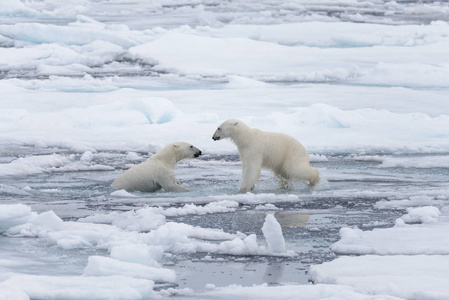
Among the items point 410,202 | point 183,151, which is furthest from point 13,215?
point 410,202

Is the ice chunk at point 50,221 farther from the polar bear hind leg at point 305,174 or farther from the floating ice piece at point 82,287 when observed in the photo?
the polar bear hind leg at point 305,174

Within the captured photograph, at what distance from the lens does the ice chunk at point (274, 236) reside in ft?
14.6

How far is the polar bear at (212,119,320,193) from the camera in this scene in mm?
7125

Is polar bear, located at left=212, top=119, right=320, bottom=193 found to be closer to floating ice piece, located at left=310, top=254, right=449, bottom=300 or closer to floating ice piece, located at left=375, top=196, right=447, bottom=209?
floating ice piece, located at left=375, top=196, right=447, bottom=209

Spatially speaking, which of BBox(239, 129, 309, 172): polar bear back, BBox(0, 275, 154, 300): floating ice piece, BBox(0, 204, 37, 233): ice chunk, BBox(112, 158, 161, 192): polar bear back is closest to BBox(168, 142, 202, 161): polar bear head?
BBox(112, 158, 161, 192): polar bear back

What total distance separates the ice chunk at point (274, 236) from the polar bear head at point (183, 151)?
9.08ft

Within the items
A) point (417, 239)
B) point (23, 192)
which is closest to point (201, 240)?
point (417, 239)

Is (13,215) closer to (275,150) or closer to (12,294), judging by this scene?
(12,294)

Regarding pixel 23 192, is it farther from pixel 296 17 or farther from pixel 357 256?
pixel 296 17

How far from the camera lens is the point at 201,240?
497cm

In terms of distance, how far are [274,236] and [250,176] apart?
8.15 feet

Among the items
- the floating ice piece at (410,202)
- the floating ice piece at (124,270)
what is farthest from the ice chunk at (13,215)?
the floating ice piece at (410,202)

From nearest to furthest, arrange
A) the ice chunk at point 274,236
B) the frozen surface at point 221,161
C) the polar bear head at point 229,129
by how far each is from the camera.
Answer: the frozen surface at point 221,161 → the ice chunk at point 274,236 → the polar bear head at point 229,129

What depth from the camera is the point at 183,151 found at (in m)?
7.28
